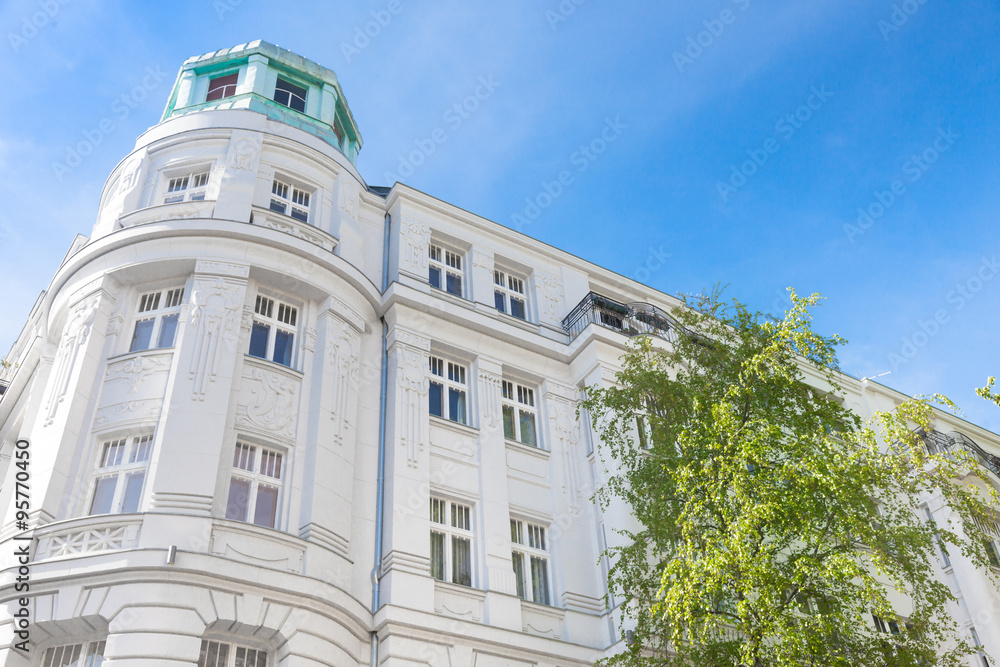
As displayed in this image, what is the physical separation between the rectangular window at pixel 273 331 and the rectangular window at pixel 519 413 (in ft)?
18.0

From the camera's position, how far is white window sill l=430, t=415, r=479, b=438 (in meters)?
19.7

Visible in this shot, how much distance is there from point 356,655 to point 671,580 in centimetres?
575

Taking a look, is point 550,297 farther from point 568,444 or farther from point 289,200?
point 289,200

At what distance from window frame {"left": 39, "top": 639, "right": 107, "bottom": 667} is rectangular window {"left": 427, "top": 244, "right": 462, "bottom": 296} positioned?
39.1 feet

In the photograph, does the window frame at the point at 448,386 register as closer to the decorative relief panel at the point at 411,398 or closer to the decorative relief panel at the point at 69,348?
the decorative relief panel at the point at 411,398

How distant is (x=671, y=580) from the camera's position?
1371cm

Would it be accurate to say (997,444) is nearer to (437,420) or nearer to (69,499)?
(437,420)

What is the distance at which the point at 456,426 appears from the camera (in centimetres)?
1994

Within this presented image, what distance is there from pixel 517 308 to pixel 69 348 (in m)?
11.3

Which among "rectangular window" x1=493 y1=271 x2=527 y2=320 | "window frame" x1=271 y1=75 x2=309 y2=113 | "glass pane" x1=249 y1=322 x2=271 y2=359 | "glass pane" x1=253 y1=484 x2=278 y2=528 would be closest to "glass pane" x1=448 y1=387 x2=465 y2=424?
"rectangular window" x1=493 y1=271 x2=527 y2=320

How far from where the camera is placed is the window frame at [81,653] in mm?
13758

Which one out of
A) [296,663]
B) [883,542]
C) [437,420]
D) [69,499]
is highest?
[437,420]

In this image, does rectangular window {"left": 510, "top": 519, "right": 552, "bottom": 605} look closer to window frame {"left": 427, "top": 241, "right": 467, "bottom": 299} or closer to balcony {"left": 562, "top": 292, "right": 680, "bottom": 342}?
balcony {"left": 562, "top": 292, "right": 680, "bottom": 342}

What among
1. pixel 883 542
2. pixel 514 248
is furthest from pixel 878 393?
pixel 883 542
